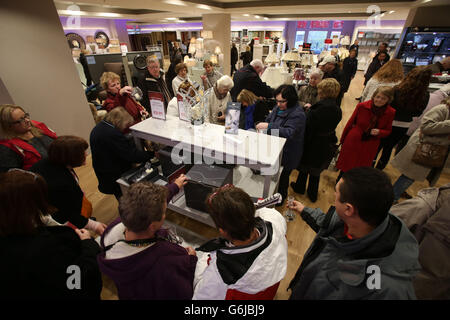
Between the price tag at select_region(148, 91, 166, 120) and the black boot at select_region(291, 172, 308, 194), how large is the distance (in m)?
2.04

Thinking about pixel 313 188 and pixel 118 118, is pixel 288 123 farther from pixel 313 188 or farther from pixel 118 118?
pixel 118 118

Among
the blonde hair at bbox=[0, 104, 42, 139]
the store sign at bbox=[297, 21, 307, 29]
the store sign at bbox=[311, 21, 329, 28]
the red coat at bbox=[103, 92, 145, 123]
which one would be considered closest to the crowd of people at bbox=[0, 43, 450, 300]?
the blonde hair at bbox=[0, 104, 42, 139]

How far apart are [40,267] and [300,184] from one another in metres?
2.87

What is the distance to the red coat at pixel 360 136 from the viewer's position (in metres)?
2.44

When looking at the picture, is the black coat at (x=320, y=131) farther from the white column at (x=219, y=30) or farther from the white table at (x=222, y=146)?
the white column at (x=219, y=30)

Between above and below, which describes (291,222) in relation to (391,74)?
below

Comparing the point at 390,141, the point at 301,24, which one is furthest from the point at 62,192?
the point at 301,24

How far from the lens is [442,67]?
13.7ft

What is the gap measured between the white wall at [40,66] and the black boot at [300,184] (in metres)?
4.16

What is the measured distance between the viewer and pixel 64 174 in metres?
1.60

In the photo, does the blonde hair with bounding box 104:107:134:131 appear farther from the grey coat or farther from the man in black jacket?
the grey coat

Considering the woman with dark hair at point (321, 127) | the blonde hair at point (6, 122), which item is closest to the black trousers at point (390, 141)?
the woman with dark hair at point (321, 127)
